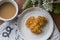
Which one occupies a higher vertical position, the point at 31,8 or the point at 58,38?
the point at 31,8

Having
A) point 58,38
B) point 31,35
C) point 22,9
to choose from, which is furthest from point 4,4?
point 58,38

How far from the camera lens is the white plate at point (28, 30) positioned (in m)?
0.87

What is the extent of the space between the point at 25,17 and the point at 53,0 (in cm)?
16

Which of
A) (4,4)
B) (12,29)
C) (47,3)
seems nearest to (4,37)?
(12,29)

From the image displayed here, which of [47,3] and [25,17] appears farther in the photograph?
[25,17]

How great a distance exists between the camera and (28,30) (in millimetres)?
888

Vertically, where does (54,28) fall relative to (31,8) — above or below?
below

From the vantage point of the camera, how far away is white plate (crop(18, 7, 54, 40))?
0.87 metres

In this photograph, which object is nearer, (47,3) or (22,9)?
(47,3)

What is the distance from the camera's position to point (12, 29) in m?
0.89

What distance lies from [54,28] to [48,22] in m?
0.04

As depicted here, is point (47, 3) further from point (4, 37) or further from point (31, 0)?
point (4, 37)

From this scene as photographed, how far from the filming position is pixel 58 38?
0.86 metres

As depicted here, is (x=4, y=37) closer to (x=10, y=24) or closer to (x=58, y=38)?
(x=10, y=24)
